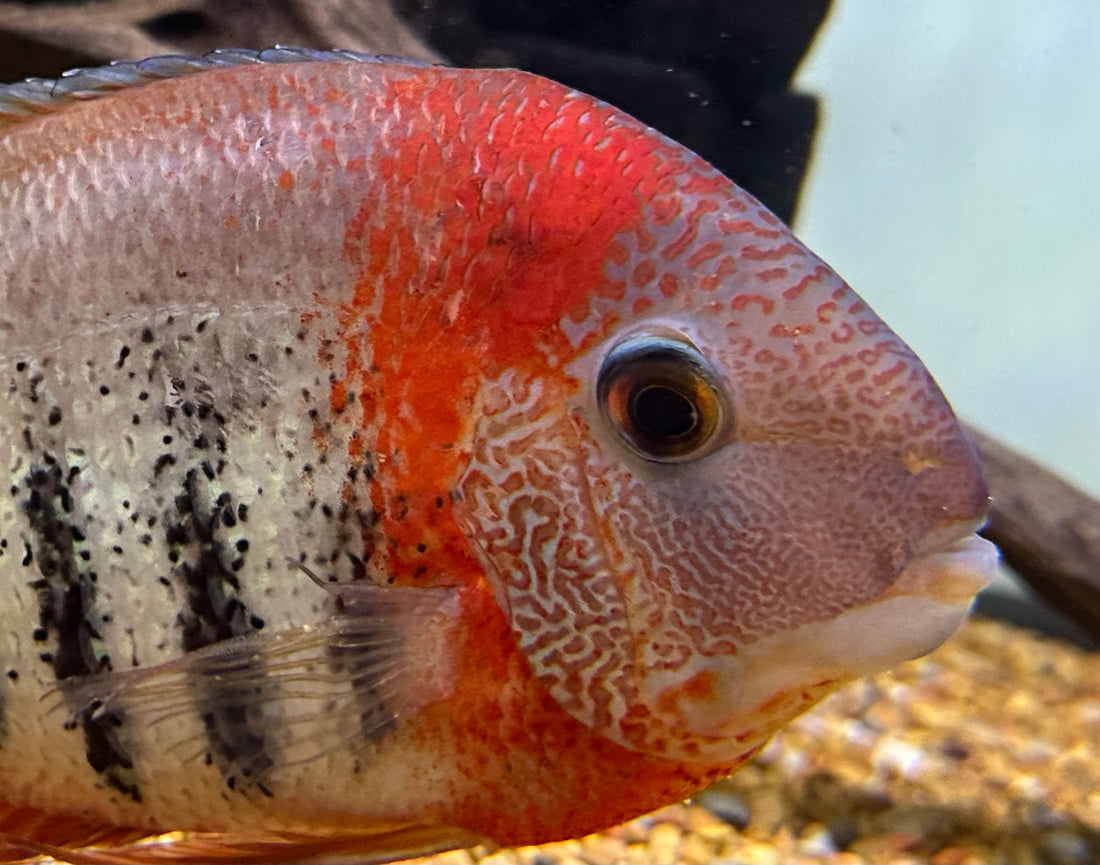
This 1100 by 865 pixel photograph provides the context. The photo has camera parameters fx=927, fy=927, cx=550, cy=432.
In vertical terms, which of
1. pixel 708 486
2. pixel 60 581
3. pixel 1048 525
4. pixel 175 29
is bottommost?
pixel 1048 525

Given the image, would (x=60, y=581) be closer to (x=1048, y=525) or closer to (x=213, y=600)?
(x=213, y=600)

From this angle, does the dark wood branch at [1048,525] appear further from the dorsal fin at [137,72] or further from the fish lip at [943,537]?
the dorsal fin at [137,72]

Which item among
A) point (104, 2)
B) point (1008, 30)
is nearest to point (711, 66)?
point (104, 2)

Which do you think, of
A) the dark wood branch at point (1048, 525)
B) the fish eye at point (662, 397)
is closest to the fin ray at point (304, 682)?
the fish eye at point (662, 397)

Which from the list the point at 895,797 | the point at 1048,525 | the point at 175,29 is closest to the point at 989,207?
the point at 1048,525

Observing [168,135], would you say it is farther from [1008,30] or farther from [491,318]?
[1008,30]

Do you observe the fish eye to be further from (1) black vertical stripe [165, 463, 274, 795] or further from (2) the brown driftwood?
(2) the brown driftwood
